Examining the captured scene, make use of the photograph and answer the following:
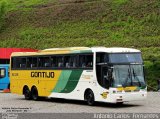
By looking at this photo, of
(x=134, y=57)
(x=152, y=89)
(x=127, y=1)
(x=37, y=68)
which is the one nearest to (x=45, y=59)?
(x=37, y=68)

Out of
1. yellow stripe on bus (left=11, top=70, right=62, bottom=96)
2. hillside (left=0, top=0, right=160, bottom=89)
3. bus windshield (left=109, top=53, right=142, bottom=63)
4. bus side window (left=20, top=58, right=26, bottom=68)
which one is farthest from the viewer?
hillside (left=0, top=0, right=160, bottom=89)

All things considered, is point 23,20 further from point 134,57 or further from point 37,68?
point 134,57

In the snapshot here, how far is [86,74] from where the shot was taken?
25.7 m

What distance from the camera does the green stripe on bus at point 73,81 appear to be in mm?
26344

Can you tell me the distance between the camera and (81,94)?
85.9 ft

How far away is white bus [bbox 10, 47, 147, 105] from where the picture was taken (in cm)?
2419

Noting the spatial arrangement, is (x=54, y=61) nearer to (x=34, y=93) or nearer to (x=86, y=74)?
(x=34, y=93)

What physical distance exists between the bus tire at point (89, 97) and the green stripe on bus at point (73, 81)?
99 cm

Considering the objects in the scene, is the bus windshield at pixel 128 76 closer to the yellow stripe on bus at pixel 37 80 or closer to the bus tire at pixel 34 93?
the yellow stripe on bus at pixel 37 80

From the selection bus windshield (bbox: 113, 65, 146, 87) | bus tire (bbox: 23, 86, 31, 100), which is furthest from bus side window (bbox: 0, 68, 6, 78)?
bus windshield (bbox: 113, 65, 146, 87)

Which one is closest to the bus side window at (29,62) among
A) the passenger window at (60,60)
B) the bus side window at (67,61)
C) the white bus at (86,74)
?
the white bus at (86,74)

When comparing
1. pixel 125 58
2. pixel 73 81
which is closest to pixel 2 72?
pixel 73 81

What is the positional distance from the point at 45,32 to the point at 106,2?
35.9 ft

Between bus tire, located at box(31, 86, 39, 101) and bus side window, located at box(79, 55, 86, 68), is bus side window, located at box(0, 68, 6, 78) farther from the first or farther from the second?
bus side window, located at box(79, 55, 86, 68)
